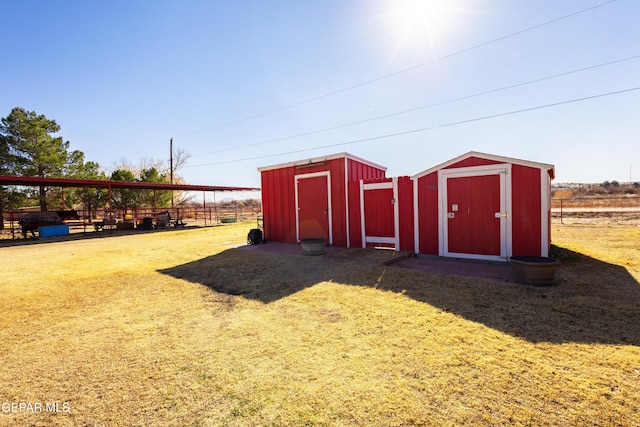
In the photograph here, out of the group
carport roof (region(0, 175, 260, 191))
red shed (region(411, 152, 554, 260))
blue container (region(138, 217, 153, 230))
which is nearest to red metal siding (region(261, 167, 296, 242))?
red shed (region(411, 152, 554, 260))

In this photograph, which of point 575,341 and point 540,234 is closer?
point 575,341

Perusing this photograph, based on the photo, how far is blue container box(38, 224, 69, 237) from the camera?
13738 mm

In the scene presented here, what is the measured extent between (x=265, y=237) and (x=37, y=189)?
733 inches

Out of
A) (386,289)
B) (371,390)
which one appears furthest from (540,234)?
(371,390)

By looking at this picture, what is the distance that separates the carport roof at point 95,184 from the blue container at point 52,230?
6.67 ft

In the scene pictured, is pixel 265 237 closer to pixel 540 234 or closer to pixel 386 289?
pixel 386 289

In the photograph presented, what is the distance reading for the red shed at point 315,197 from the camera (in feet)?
27.3

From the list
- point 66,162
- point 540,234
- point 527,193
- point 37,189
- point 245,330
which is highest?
point 66,162

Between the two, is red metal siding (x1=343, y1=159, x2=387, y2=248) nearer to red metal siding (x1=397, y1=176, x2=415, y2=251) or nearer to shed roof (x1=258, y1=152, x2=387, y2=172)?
shed roof (x1=258, y1=152, x2=387, y2=172)

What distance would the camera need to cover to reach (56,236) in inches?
555

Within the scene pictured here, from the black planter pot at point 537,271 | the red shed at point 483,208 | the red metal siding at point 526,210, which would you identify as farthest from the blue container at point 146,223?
the black planter pot at point 537,271

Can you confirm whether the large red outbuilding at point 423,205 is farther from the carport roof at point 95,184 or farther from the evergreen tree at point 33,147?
the evergreen tree at point 33,147

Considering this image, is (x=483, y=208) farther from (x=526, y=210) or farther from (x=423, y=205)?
(x=423, y=205)

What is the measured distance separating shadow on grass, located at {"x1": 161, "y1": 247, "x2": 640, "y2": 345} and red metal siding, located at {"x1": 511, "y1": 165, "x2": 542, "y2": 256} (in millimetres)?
706
